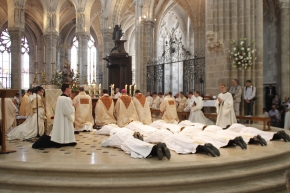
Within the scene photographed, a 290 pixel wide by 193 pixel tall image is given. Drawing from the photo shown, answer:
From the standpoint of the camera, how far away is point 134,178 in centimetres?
493

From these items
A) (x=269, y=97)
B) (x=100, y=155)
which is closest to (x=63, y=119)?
(x=100, y=155)

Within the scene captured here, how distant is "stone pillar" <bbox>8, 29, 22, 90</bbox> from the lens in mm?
22719

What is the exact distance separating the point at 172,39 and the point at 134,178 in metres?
20.5

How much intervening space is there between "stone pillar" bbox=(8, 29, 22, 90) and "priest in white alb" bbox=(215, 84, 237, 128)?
1732 centimetres

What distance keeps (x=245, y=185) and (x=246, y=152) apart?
1252 millimetres

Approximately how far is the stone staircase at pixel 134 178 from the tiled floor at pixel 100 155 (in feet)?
0.88

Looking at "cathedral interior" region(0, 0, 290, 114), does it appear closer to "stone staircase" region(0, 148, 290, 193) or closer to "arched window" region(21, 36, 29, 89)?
"arched window" region(21, 36, 29, 89)

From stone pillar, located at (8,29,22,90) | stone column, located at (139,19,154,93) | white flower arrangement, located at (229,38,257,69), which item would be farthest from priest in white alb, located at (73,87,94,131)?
stone pillar, located at (8,29,22,90)

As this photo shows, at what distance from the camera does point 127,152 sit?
20.6 ft

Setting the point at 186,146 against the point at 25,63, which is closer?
the point at 186,146

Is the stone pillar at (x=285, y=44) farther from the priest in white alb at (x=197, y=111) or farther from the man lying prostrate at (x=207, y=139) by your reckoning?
the man lying prostrate at (x=207, y=139)

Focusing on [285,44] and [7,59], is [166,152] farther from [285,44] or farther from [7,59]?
[7,59]

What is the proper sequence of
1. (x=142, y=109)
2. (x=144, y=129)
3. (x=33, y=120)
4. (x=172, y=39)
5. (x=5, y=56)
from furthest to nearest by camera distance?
(x=5, y=56) < (x=172, y=39) < (x=142, y=109) < (x=33, y=120) < (x=144, y=129)

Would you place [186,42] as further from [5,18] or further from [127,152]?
[127,152]
